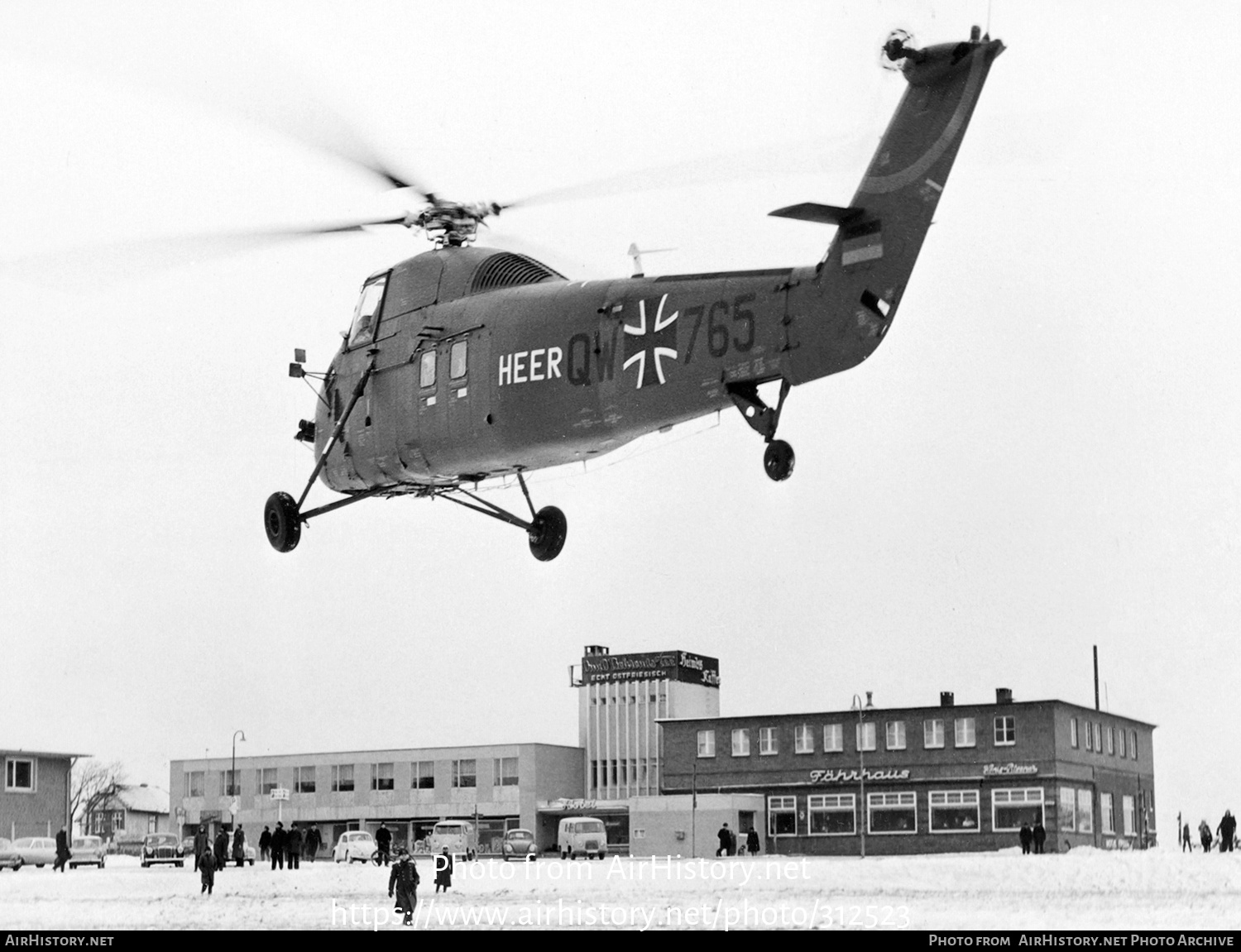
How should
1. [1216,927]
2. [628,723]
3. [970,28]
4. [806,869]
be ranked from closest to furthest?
[970,28] < [1216,927] < [806,869] < [628,723]

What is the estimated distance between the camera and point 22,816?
152 ft

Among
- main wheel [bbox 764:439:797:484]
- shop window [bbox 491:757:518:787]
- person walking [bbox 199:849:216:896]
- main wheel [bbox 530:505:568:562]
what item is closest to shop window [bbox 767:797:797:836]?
shop window [bbox 491:757:518:787]

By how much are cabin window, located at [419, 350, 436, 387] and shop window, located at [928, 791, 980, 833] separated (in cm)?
4060

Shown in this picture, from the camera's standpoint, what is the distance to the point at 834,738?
59875mm

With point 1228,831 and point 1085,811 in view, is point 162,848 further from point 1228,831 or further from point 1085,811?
point 1085,811

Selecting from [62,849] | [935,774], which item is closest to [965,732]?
[935,774]

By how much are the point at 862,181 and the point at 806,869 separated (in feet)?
62.9

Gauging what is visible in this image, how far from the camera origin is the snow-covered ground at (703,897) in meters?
22.0

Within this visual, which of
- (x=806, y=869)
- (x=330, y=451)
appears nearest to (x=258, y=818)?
(x=806, y=869)

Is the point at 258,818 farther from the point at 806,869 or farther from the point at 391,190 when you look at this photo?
the point at 391,190

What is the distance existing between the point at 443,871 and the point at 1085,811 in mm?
36664

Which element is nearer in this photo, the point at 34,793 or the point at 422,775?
the point at 34,793

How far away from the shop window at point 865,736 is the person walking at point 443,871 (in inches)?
1352

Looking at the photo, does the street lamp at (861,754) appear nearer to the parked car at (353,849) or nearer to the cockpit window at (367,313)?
the parked car at (353,849)
